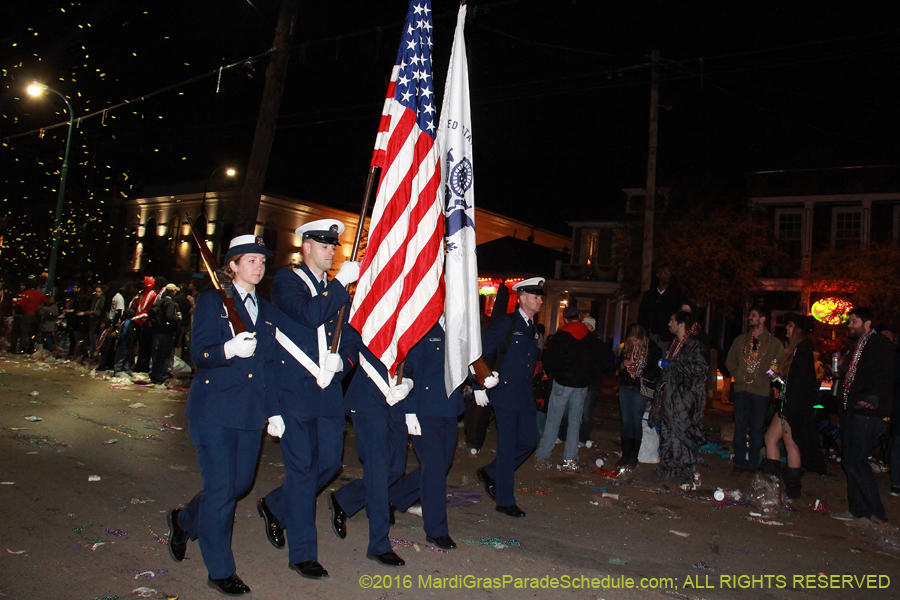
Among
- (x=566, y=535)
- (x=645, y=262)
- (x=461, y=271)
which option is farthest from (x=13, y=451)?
(x=645, y=262)

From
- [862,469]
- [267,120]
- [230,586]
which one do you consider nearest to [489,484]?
[230,586]

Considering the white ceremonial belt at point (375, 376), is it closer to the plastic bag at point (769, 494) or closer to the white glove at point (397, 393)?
the white glove at point (397, 393)

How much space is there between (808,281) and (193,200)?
4003 centimetres

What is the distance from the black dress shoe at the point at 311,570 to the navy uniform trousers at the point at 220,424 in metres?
0.45

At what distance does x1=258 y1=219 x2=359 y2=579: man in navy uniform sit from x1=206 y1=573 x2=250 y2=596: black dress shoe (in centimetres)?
42

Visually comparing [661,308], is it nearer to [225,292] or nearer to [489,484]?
[489,484]

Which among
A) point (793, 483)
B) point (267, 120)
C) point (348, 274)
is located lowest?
point (793, 483)

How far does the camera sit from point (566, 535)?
570cm

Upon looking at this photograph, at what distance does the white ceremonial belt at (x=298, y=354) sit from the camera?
4504 mm

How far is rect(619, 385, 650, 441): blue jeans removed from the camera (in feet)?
29.4

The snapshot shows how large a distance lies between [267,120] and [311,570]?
9.90 metres

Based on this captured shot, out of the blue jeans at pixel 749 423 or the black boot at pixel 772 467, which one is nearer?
the black boot at pixel 772 467

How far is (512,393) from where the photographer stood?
635cm

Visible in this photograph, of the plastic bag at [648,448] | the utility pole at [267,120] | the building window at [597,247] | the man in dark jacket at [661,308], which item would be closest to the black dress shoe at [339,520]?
the plastic bag at [648,448]
